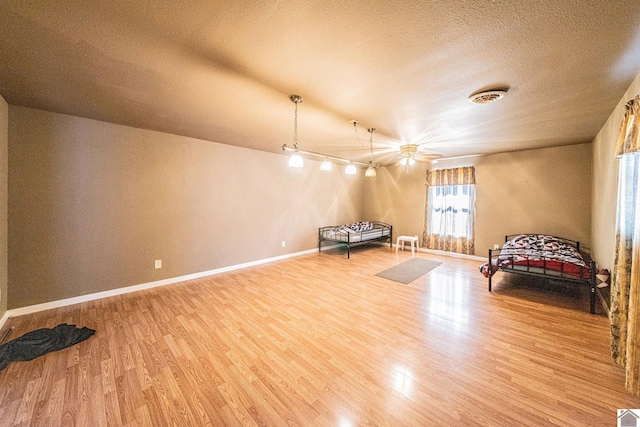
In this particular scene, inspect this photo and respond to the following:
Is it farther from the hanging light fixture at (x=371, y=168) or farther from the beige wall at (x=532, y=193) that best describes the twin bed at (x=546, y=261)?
the hanging light fixture at (x=371, y=168)

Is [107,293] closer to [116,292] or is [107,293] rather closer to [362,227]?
[116,292]

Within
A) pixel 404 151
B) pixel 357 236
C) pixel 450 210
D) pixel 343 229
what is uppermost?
pixel 404 151

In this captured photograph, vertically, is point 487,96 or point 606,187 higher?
point 487,96

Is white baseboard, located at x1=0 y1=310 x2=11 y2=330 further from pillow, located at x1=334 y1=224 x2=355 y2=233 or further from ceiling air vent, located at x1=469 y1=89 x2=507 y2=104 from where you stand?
ceiling air vent, located at x1=469 y1=89 x2=507 y2=104

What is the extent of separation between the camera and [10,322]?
8.69 feet

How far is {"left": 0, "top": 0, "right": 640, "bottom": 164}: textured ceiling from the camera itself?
135cm

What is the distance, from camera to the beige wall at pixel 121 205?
286 centimetres

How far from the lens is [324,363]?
6.53 feet

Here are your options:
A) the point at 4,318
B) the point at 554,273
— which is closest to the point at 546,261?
the point at 554,273

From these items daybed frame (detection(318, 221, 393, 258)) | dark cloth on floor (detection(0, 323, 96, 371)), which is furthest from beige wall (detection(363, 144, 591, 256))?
dark cloth on floor (detection(0, 323, 96, 371))

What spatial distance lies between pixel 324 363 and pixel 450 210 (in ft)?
17.6

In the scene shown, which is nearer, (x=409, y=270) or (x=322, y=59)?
(x=322, y=59)

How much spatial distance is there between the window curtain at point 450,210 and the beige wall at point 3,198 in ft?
24.5

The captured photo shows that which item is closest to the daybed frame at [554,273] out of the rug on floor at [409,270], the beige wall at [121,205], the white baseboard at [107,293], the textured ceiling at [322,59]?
the rug on floor at [409,270]
